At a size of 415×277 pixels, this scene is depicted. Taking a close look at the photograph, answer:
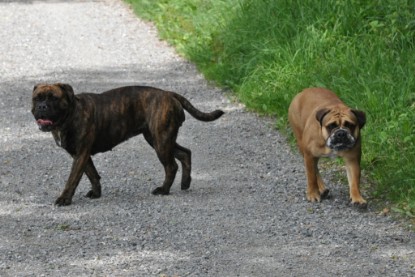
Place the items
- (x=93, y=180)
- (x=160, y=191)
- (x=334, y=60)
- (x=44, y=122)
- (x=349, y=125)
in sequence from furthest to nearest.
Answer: (x=334, y=60), (x=160, y=191), (x=93, y=180), (x=44, y=122), (x=349, y=125)

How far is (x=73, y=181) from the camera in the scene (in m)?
9.55

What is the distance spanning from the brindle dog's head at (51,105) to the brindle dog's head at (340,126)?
2023mm

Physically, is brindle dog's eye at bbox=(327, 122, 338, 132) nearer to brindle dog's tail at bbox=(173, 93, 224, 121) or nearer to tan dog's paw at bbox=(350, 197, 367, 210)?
tan dog's paw at bbox=(350, 197, 367, 210)

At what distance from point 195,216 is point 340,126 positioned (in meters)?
1.31

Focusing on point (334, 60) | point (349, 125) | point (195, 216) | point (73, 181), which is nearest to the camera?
point (195, 216)

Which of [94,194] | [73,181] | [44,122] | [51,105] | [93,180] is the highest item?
[51,105]

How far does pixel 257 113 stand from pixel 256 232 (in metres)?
4.50

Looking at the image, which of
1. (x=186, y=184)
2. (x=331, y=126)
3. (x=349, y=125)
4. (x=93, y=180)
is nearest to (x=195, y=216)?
(x=186, y=184)

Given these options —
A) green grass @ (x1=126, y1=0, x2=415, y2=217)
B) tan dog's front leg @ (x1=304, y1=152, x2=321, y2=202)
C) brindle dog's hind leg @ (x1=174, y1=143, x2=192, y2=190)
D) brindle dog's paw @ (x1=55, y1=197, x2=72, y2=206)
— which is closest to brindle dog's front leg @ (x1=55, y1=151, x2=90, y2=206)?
brindle dog's paw @ (x1=55, y1=197, x2=72, y2=206)

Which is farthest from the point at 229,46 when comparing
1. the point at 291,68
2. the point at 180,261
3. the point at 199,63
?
the point at 180,261

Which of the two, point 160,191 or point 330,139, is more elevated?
point 330,139

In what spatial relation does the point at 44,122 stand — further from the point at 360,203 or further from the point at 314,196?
the point at 360,203

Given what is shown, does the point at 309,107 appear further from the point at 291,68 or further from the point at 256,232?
the point at 291,68

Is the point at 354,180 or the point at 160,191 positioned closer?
the point at 354,180
